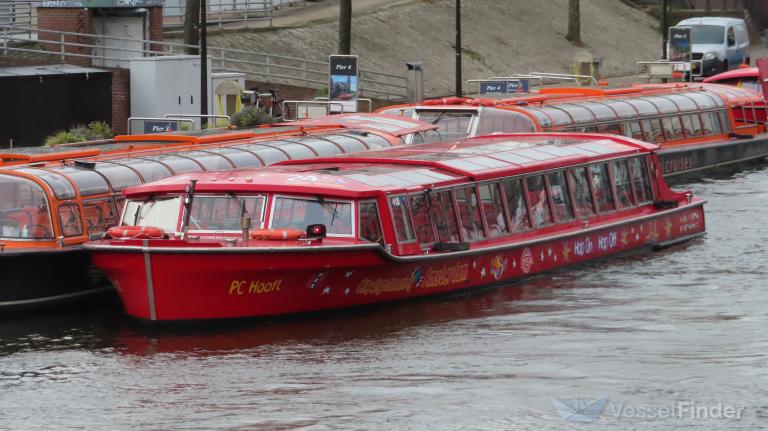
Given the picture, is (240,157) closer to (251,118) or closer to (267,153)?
(267,153)

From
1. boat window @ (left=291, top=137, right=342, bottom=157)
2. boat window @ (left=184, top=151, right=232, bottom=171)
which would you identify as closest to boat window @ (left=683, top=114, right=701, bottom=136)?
boat window @ (left=291, top=137, right=342, bottom=157)

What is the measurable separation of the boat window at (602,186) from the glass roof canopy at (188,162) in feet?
15.2

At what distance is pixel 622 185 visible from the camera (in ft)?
94.7

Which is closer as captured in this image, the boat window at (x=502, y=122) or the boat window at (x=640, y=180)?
the boat window at (x=640, y=180)

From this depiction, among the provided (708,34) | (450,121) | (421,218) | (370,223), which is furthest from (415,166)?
(708,34)

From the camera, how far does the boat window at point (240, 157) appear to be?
26.8m

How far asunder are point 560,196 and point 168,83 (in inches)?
725

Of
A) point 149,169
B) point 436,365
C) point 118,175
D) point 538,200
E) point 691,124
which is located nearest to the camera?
point 436,365

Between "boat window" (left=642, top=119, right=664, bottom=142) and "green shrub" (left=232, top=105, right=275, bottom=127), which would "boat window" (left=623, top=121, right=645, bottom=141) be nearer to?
"boat window" (left=642, top=119, right=664, bottom=142)

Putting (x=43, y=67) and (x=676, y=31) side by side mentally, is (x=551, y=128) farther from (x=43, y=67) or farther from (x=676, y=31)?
(x=676, y=31)

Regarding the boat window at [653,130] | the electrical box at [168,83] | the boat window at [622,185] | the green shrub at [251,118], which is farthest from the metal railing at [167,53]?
the boat window at [622,185]

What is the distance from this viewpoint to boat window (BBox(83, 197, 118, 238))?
23922 millimetres

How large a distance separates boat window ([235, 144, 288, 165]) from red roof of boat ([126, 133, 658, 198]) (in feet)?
6.27

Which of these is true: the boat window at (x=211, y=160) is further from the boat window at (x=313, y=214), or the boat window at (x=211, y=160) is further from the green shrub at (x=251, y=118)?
the green shrub at (x=251, y=118)
